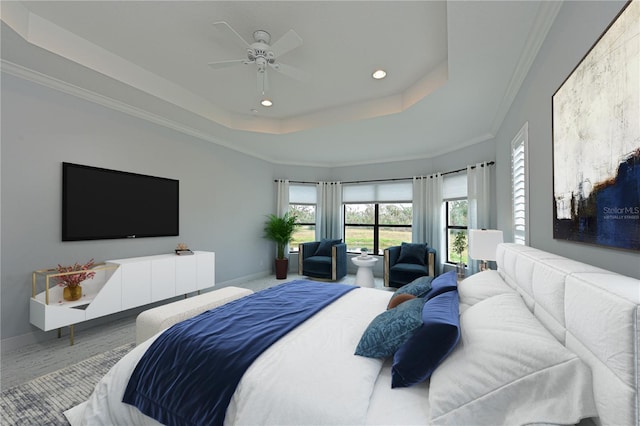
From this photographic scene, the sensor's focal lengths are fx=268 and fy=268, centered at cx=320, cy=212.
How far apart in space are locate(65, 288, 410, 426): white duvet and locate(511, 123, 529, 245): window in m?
1.81

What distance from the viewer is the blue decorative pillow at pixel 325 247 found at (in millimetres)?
5852

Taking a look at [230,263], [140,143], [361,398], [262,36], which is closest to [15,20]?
[140,143]

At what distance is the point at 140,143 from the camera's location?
371 centimetres

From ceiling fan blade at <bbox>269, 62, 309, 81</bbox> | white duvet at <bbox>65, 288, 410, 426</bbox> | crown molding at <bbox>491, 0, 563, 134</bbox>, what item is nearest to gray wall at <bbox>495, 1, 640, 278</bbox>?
crown molding at <bbox>491, 0, 563, 134</bbox>

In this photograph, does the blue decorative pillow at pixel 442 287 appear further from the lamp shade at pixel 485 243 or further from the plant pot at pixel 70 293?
the plant pot at pixel 70 293

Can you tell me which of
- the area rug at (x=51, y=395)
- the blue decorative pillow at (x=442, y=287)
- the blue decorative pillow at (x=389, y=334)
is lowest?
the area rug at (x=51, y=395)

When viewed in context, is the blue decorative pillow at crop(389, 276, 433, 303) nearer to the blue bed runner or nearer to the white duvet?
the white duvet

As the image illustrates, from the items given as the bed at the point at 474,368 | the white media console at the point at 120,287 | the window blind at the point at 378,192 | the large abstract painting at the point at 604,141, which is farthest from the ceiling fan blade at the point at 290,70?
the window blind at the point at 378,192

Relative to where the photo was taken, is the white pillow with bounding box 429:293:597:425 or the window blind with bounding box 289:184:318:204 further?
the window blind with bounding box 289:184:318:204

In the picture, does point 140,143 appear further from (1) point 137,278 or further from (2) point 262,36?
(2) point 262,36

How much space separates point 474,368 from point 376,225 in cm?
533

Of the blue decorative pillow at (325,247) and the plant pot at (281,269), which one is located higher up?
the blue decorative pillow at (325,247)

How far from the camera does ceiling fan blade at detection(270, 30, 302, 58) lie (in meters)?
2.14

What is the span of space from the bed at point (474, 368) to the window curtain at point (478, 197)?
9.90 ft
